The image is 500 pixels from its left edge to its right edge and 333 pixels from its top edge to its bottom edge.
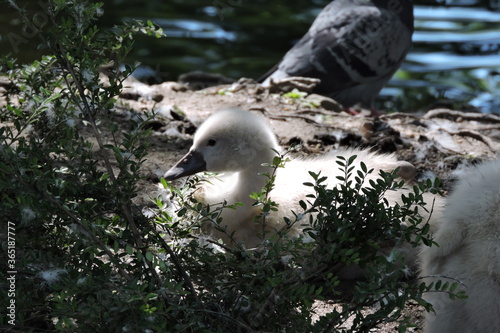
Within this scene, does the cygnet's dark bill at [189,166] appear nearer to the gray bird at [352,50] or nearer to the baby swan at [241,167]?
the baby swan at [241,167]

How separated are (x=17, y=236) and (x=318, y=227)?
2.97 ft

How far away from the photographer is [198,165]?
3.66m

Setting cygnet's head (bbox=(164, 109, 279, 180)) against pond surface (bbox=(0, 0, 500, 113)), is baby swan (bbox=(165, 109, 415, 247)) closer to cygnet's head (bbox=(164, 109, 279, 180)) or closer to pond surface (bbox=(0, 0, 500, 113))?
cygnet's head (bbox=(164, 109, 279, 180))

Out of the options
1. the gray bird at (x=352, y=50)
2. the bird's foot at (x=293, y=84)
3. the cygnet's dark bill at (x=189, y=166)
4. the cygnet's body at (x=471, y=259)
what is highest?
the gray bird at (x=352, y=50)

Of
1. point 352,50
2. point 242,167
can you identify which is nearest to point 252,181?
point 242,167

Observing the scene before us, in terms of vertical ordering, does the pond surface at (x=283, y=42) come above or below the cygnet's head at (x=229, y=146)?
above

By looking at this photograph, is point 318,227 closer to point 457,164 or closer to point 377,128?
point 457,164

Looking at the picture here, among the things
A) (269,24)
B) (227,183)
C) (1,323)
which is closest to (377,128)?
(227,183)

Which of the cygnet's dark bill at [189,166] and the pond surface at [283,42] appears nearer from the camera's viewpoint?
the cygnet's dark bill at [189,166]

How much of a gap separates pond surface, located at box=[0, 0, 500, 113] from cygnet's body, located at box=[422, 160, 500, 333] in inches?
204

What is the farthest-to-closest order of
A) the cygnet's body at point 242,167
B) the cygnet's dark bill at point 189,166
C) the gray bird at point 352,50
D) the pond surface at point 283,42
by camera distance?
the pond surface at point 283,42 → the gray bird at point 352,50 → the cygnet's dark bill at point 189,166 → the cygnet's body at point 242,167

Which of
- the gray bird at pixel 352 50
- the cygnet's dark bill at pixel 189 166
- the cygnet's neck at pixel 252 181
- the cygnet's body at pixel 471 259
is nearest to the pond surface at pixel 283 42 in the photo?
the gray bird at pixel 352 50

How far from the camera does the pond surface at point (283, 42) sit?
8453 mm

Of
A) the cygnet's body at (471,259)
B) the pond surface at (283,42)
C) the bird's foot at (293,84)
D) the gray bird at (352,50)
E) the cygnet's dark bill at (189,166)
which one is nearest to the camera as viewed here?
the cygnet's body at (471,259)
